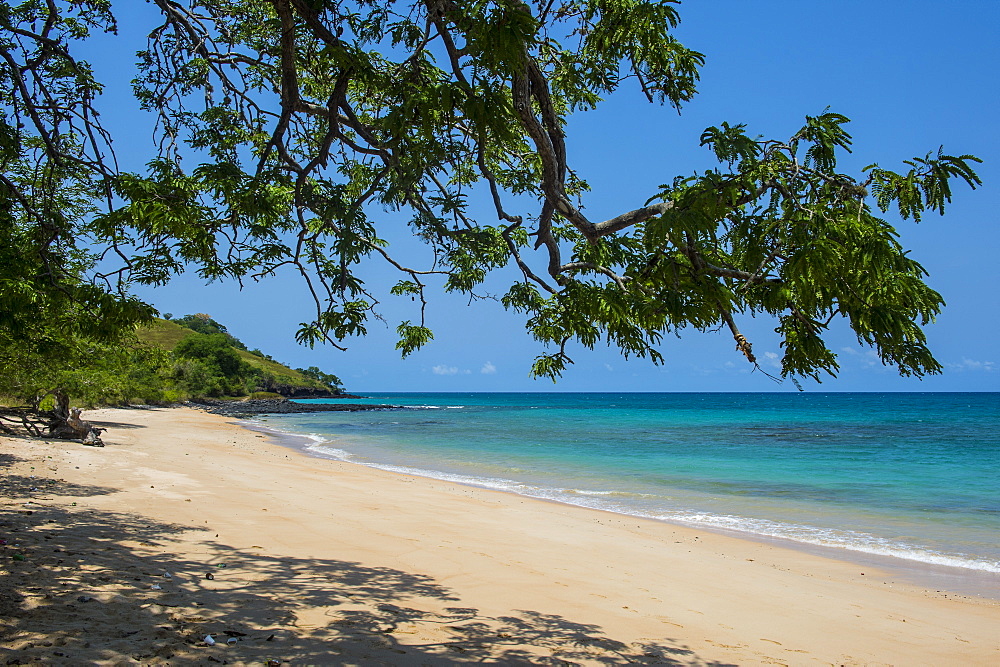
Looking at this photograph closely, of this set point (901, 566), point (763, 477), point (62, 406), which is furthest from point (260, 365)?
point (901, 566)

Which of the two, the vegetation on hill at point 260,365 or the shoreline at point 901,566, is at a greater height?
the vegetation on hill at point 260,365

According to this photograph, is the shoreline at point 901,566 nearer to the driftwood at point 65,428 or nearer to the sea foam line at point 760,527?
the sea foam line at point 760,527

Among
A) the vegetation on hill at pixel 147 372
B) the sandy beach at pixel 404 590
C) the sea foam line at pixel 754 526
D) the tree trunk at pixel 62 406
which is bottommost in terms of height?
the sea foam line at pixel 754 526

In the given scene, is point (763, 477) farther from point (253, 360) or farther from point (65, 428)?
point (253, 360)

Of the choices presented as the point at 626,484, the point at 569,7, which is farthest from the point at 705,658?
the point at 626,484

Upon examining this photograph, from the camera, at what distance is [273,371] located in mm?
102188

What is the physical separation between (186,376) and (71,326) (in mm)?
58418

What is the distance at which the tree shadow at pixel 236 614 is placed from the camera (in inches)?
141

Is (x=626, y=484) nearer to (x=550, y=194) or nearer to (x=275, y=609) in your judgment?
(x=275, y=609)

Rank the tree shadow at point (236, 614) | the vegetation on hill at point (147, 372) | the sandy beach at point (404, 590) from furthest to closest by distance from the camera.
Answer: the vegetation on hill at point (147, 372) < the sandy beach at point (404, 590) < the tree shadow at point (236, 614)

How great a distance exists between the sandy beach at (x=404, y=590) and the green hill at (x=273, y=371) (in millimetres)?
72746

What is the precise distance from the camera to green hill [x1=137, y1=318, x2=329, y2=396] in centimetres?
7931

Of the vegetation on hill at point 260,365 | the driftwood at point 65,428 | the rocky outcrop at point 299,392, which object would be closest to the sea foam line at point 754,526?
the driftwood at point 65,428

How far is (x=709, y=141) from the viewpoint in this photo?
2455 millimetres
